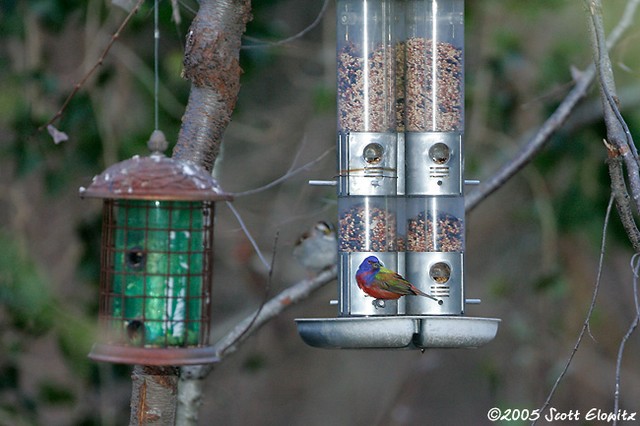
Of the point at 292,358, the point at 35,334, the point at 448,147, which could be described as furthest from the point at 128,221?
the point at 292,358

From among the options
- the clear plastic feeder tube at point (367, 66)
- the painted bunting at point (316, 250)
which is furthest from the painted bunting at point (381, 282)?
the painted bunting at point (316, 250)

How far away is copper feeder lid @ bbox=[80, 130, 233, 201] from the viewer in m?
3.56

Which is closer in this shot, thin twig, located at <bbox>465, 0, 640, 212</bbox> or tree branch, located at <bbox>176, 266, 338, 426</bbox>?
tree branch, located at <bbox>176, 266, 338, 426</bbox>

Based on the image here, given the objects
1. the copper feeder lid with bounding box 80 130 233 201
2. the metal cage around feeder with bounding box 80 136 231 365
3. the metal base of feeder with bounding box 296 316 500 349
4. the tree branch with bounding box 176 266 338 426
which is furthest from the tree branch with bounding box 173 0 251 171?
the tree branch with bounding box 176 266 338 426

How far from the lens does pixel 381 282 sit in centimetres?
451

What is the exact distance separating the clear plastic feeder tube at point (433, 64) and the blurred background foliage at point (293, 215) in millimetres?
672

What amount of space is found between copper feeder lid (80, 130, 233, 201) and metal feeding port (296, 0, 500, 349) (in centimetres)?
126

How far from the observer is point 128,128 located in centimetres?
750

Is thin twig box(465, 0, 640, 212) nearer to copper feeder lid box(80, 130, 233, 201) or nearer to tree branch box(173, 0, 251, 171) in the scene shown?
tree branch box(173, 0, 251, 171)

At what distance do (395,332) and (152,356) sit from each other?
99 centimetres

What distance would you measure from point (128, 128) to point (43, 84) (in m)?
0.67

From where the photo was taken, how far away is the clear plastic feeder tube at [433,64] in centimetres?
489

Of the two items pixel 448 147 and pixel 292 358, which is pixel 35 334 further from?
pixel 292 358

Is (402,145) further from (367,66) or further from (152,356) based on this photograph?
(152,356)
